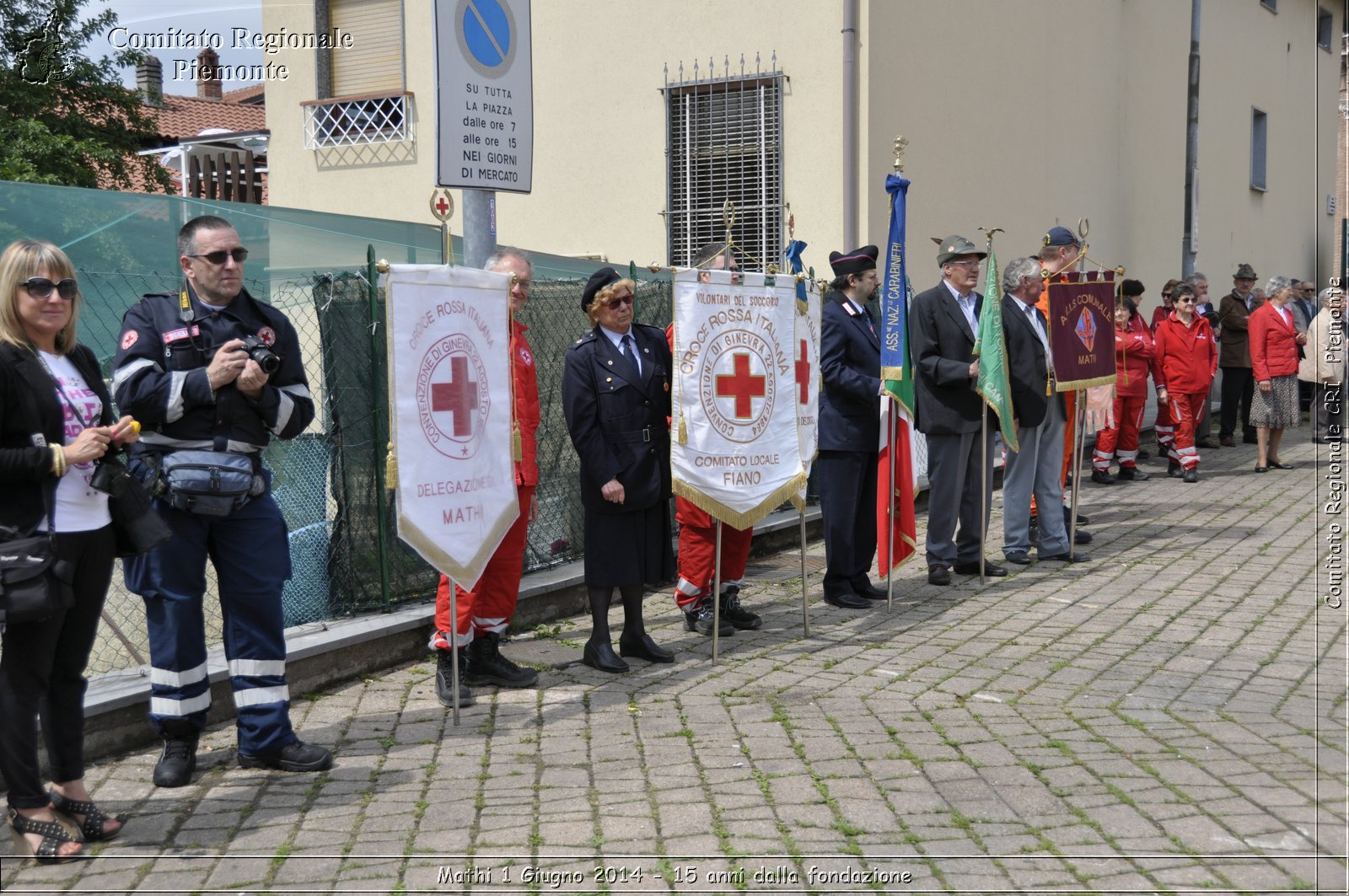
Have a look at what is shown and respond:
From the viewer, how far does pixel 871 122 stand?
12.1 meters

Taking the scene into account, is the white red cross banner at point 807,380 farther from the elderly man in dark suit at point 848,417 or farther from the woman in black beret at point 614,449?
the woman in black beret at point 614,449

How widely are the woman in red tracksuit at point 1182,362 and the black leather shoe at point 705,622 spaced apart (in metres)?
7.73

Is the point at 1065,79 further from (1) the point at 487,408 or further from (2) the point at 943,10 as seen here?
(1) the point at 487,408

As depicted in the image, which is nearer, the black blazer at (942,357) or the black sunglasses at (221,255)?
the black sunglasses at (221,255)

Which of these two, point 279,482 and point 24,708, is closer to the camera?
point 24,708

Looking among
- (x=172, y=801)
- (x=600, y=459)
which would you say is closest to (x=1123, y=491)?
(x=600, y=459)

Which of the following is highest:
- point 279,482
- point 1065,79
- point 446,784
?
point 1065,79

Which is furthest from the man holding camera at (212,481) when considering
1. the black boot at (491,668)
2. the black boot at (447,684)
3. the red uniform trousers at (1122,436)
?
the red uniform trousers at (1122,436)

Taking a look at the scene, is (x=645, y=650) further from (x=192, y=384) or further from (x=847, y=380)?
(x=192, y=384)

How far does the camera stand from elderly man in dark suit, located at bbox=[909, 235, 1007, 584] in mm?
8391

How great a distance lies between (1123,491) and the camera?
12.5m

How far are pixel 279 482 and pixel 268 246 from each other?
119 centimetres

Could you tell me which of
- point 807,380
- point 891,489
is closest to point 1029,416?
point 891,489

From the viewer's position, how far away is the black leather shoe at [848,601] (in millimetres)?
7754
